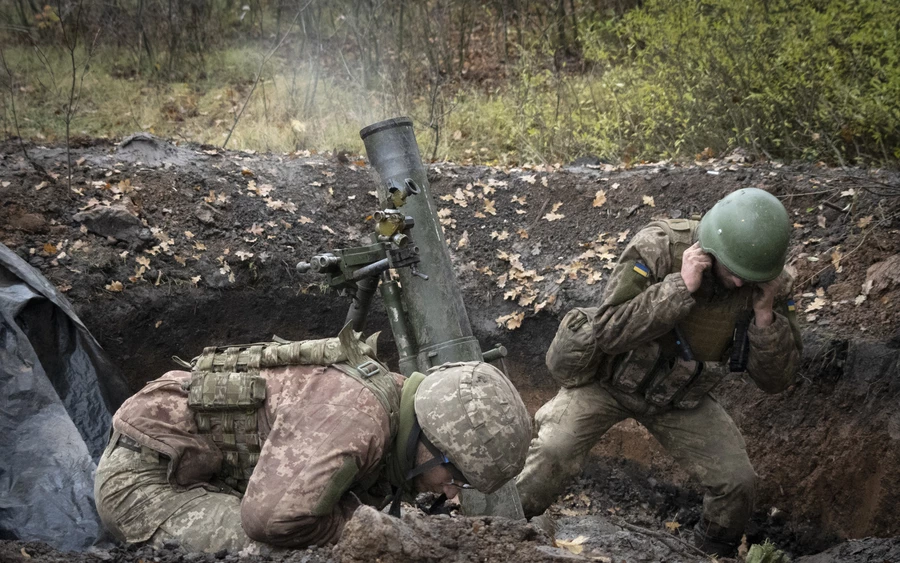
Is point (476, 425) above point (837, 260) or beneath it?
above

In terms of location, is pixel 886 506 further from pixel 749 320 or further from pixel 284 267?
pixel 284 267

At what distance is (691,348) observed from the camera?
161 inches

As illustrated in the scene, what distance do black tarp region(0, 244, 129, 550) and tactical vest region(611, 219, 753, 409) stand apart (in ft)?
8.89

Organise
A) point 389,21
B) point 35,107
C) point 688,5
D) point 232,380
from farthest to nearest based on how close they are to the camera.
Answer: point 389,21
point 35,107
point 688,5
point 232,380

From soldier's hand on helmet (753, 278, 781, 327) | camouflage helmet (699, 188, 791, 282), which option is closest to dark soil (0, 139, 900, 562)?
soldier's hand on helmet (753, 278, 781, 327)

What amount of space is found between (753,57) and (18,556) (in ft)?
23.5

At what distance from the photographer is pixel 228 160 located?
24.0 feet

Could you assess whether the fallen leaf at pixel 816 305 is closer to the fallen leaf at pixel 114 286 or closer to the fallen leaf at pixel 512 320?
the fallen leaf at pixel 512 320

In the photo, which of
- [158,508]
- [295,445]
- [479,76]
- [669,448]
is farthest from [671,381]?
[479,76]

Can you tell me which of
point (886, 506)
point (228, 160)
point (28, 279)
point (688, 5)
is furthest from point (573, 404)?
point (688, 5)

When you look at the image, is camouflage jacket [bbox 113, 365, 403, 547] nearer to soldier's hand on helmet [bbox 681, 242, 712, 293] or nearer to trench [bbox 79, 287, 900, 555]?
soldier's hand on helmet [bbox 681, 242, 712, 293]

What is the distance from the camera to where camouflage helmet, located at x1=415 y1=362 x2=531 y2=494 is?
2.95 metres

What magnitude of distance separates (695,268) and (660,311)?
251 millimetres

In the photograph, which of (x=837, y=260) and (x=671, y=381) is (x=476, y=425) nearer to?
(x=671, y=381)
